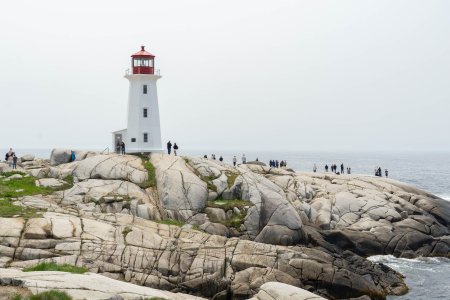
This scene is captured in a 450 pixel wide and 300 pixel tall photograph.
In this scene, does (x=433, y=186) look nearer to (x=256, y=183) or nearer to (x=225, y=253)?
(x=256, y=183)

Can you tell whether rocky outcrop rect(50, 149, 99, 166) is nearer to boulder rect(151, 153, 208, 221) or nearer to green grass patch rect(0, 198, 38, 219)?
boulder rect(151, 153, 208, 221)

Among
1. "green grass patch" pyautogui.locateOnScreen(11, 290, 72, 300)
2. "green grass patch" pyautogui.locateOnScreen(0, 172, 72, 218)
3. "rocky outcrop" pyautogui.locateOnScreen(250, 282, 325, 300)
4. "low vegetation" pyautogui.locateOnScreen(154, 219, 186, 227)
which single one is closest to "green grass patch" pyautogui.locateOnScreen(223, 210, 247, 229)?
"low vegetation" pyautogui.locateOnScreen(154, 219, 186, 227)

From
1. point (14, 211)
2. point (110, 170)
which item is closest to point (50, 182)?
point (110, 170)

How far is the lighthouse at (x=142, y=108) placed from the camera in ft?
185

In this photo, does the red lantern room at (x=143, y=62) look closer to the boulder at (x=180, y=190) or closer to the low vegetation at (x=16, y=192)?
the boulder at (x=180, y=190)

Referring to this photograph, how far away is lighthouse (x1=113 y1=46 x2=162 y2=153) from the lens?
2215 inches

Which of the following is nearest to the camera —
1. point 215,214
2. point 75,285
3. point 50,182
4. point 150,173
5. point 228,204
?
point 75,285

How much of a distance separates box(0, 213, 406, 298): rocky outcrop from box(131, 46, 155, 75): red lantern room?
21305mm

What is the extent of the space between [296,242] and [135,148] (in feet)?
68.1

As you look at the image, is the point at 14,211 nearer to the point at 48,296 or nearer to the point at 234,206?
the point at 234,206

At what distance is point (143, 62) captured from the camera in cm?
5694

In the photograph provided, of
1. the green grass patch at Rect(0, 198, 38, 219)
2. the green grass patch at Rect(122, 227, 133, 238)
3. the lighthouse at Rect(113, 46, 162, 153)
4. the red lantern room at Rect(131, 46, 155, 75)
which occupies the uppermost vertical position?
the red lantern room at Rect(131, 46, 155, 75)

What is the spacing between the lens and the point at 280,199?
46438 mm

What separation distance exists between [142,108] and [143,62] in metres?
4.86
